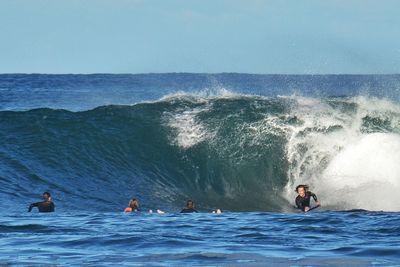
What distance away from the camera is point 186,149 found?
2562 centimetres

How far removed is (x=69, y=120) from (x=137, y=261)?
53.5 ft

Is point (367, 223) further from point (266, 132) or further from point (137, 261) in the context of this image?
point (266, 132)

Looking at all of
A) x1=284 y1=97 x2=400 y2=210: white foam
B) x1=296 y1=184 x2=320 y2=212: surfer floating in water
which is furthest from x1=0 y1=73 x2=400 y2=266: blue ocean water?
x1=296 y1=184 x2=320 y2=212: surfer floating in water

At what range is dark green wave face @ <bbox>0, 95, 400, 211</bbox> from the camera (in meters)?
23.2

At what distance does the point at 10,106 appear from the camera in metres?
44.8

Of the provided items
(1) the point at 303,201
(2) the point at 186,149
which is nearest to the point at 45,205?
(1) the point at 303,201

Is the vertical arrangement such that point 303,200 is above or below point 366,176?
below

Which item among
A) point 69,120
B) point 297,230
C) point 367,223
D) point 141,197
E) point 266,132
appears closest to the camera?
point 297,230

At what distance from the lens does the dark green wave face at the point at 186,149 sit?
76.1ft

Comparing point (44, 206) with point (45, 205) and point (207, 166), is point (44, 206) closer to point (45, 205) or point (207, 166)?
point (45, 205)

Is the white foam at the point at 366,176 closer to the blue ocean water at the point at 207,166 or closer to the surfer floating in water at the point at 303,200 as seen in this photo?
the blue ocean water at the point at 207,166

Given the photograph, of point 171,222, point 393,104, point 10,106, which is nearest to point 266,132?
point 393,104

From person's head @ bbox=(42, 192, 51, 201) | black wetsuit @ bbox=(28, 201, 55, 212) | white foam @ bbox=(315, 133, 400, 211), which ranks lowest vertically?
black wetsuit @ bbox=(28, 201, 55, 212)

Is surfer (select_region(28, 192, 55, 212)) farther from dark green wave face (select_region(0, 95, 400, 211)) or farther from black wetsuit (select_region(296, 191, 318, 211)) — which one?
black wetsuit (select_region(296, 191, 318, 211))
